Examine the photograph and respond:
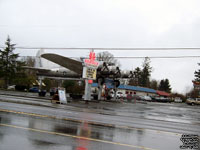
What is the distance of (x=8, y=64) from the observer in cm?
5650

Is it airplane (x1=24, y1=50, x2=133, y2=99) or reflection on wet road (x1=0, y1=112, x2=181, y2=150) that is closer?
reflection on wet road (x1=0, y1=112, x2=181, y2=150)

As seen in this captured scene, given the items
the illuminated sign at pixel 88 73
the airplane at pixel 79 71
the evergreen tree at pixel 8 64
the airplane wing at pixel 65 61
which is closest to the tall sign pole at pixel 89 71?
the illuminated sign at pixel 88 73

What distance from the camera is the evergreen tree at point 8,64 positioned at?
55562 millimetres

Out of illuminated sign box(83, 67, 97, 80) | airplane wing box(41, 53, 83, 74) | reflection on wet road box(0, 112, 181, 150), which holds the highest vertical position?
airplane wing box(41, 53, 83, 74)

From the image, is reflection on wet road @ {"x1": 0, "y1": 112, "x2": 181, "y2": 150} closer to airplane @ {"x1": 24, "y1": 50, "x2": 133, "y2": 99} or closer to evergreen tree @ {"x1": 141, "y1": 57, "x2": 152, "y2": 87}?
airplane @ {"x1": 24, "y1": 50, "x2": 133, "y2": 99}

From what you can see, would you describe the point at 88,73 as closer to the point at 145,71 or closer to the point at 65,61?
the point at 65,61

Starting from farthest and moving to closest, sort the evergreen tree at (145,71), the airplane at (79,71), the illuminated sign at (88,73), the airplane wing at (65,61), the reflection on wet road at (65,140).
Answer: the evergreen tree at (145,71), the airplane at (79,71), the airplane wing at (65,61), the illuminated sign at (88,73), the reflection on wet road at (65,140)

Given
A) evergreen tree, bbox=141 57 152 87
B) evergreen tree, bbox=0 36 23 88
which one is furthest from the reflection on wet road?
evergreen tree, bbox=141 57 152 87

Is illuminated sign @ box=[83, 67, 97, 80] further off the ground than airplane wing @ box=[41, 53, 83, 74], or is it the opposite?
airplane wing @ box=[41, 53, 83, 74]

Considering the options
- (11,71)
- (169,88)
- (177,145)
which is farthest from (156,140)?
(169,88)

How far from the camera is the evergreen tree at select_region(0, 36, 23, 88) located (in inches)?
2188

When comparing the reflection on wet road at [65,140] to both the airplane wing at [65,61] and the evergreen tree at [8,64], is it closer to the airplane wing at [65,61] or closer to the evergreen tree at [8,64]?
the airplane wing at [65,61]

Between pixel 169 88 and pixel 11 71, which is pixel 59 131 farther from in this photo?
pixel 169 88

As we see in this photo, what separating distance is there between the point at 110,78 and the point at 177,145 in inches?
1237
